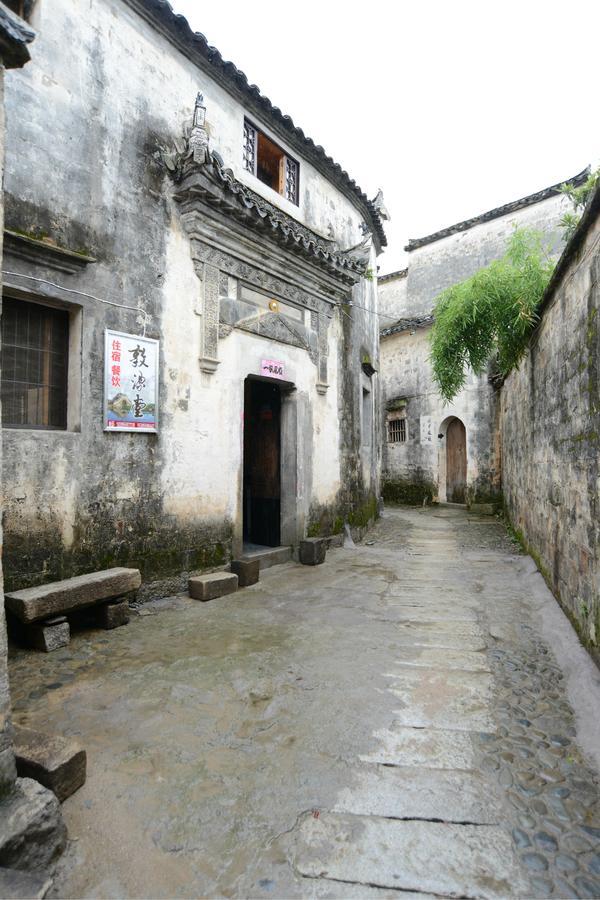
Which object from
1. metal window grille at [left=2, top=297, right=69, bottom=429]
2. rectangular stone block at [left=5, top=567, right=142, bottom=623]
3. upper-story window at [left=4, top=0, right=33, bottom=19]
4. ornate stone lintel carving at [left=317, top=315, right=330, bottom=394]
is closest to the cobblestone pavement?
rectangular stone block at [left=5, top=567, right=142, bottom=623]

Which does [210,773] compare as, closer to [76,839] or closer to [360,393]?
[76,839]

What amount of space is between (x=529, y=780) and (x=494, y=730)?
420 millimetres

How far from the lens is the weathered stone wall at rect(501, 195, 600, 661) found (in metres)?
3.32

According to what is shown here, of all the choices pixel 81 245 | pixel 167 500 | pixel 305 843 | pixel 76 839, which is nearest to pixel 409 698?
pixel 305 843

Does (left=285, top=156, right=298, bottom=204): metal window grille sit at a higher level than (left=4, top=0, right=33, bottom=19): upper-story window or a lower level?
higher

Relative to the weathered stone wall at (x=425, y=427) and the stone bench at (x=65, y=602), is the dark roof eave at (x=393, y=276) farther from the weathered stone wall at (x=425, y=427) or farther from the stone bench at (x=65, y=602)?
the stone bench at (x=65, y=602)

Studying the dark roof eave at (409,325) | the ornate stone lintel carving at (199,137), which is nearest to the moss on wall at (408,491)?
the dark roof eave at (409,325)

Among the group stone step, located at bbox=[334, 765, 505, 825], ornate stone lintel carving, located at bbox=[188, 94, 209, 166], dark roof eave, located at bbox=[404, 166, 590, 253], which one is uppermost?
dark roof eave, located at bbox=[404, 166, 590, 253]

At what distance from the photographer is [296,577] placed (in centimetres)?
652

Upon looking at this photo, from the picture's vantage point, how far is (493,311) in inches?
238

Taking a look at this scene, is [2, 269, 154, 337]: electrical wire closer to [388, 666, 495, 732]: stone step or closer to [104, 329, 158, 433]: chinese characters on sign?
[104, 329, 158, 433]: chinese characters on sign

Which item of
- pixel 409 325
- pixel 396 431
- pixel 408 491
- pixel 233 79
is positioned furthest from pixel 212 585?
pixel 409 325

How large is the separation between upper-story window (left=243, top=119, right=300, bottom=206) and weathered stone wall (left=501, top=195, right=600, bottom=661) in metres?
4.63

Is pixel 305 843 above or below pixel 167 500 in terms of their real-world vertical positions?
below
